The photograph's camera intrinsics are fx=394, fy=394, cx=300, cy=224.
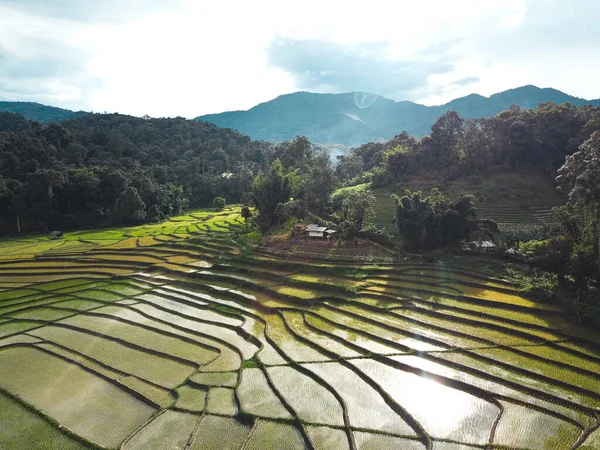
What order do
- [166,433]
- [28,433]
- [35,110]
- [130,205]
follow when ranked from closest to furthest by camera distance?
[166,433], [28,433], [130,205], [35,110]

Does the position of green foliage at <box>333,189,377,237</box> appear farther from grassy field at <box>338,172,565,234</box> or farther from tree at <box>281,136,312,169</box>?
tree at <box>281,136,312,169</box>

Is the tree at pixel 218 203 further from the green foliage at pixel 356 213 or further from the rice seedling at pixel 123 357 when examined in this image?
the rice seedling at pixel 123 357

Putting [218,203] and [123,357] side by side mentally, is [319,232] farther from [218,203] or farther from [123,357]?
[218,203]

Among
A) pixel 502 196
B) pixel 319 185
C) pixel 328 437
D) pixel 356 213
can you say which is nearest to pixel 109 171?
pixel 319 185

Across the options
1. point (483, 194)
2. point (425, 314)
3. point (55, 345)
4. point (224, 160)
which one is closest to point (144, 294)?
point (55, 345)

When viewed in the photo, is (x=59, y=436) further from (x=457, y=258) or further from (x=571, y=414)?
(x=457, y=258)

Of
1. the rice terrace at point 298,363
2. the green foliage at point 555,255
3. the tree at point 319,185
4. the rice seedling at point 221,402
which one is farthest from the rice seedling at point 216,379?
the tree at point 319,185
